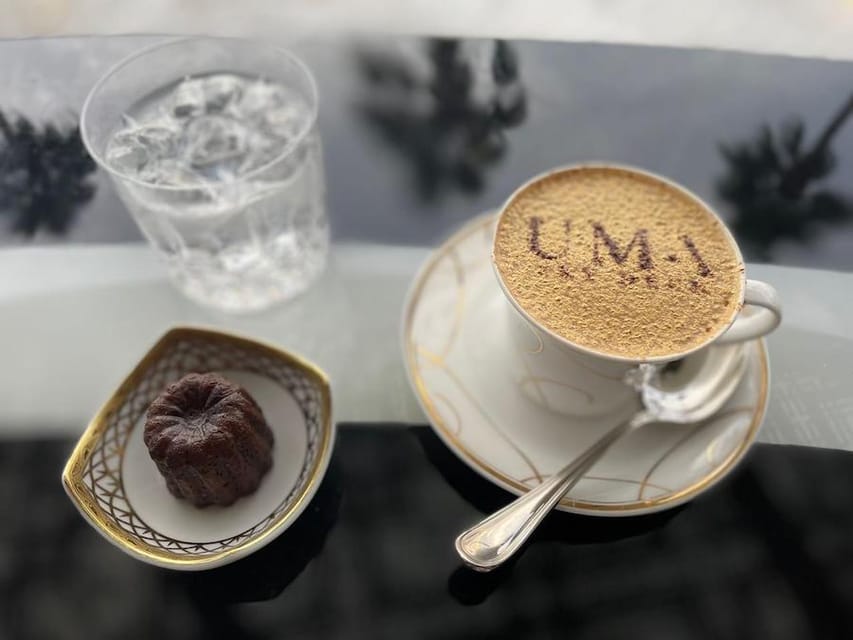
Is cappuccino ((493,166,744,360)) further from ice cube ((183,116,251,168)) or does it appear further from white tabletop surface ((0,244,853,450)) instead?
ice cube ((183,116,251,168))

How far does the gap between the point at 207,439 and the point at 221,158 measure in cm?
32

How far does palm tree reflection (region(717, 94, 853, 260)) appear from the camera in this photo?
92cm

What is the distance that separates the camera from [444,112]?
1000mm

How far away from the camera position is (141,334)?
862mm

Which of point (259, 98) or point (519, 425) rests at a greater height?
point (259, 98)

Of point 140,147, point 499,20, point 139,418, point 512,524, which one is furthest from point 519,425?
point 499,20

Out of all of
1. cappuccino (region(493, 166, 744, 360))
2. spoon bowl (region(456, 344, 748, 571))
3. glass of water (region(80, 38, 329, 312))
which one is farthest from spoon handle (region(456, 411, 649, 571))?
glass of water (region(80, 38, 329, 312))

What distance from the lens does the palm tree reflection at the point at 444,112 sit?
0.97 meters

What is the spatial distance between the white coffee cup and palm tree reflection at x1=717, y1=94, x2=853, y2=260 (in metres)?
0.22

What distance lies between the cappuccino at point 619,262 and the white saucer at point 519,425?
120mm

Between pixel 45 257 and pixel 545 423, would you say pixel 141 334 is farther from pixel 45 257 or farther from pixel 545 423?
pixel 545 423

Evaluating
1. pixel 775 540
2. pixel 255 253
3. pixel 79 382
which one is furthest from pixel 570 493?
pixel 79 382

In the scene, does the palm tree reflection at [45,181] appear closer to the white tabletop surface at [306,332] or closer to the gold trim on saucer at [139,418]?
the white tabletop surface at [306,332]

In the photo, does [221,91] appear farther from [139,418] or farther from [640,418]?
[640,418]
